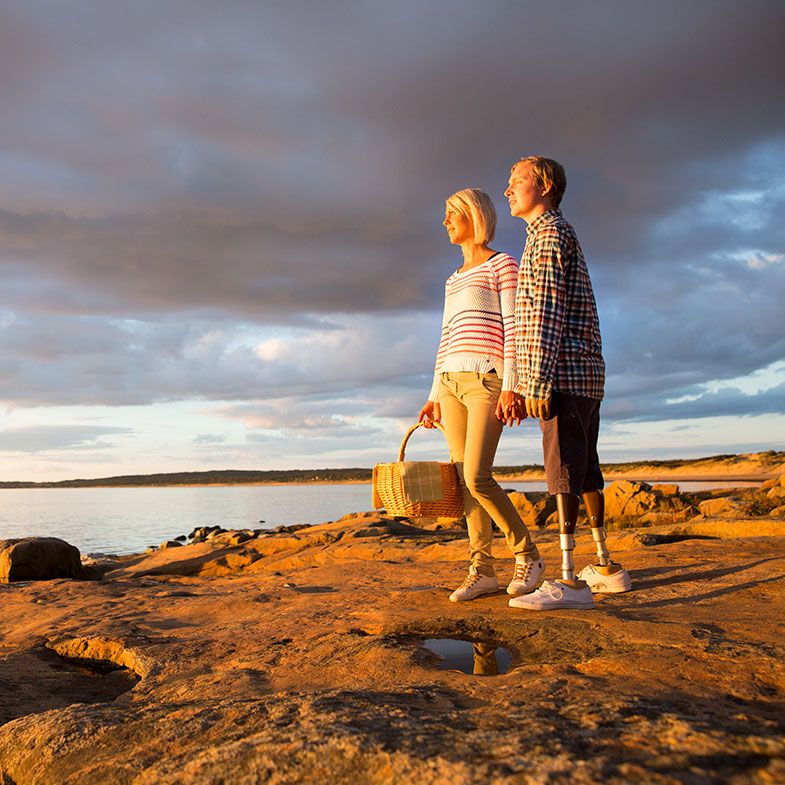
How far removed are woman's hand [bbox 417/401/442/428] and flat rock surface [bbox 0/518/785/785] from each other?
41.7 inches

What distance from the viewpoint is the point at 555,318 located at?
347cm

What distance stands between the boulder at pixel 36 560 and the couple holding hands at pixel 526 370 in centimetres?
665

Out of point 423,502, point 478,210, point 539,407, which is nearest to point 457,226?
point 478,210

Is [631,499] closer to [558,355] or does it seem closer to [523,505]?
[523,505]

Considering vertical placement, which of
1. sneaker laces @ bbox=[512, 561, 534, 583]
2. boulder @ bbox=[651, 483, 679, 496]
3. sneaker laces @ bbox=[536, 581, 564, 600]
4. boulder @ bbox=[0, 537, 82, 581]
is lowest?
boulder @ bbox=[0, 537, 82, 581]

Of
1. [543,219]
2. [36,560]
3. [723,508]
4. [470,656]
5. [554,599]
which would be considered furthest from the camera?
[723,508]

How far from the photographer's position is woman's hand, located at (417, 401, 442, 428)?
422 cm

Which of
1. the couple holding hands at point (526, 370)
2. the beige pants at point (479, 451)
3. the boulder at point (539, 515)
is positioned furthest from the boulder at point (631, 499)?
the beige pants at point (479, 451)

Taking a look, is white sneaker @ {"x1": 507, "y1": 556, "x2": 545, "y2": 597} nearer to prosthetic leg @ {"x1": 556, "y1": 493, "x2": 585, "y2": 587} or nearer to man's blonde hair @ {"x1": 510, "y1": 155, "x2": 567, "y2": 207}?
prosthetic leg @ {"x1": 556, "y1": 493, "x2": 585, "y2": 587}

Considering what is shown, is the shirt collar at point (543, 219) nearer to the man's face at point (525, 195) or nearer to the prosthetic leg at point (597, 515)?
the man's face at point (525, 195)

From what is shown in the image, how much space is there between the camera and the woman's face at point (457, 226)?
3988mm

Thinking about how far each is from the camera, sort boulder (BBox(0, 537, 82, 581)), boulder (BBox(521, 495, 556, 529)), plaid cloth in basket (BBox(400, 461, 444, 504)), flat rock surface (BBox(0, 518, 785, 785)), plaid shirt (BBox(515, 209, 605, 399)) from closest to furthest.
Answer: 1. flat rock surface (BBox(0, 518, 785, 785))
2. plaid shirt (BBox(515, 209, 605, 399))
3. plaid cloth in basket (BBox(400, 461, 444, 504))
4. boulder (BBox(0, 537, 82, 581))
5. boulder (BBox(521, 495, 556, 529))

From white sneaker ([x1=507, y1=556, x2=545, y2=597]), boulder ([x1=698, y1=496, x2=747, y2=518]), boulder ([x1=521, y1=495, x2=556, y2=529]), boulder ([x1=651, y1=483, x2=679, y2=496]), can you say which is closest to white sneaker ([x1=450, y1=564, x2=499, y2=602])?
white sneaker ([x1=507, y1=556, x2=545, y2=597])

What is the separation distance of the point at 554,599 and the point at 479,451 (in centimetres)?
86
